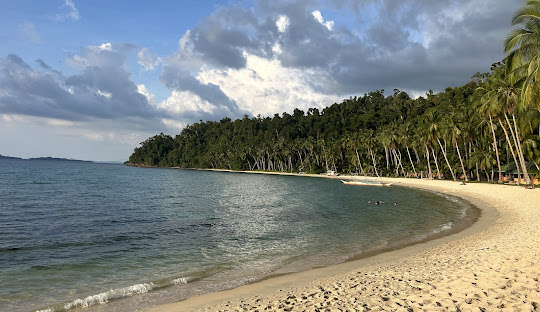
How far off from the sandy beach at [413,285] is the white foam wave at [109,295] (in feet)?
6.63

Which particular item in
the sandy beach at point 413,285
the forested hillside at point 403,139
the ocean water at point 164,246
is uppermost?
the forested hillside at point 403,139

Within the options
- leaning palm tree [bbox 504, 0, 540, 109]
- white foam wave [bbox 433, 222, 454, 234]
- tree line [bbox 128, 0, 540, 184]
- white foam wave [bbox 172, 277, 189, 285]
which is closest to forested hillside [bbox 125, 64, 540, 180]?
tree line [bbox 128, 0, 540, 184]

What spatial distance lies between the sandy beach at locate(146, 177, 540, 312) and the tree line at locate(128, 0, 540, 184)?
1615 centimetres

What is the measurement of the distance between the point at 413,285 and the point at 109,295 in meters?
9.73

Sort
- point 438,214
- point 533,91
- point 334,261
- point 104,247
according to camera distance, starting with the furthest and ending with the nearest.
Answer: point 438,214 → point 533,91 → point 104,247 → point 334,261

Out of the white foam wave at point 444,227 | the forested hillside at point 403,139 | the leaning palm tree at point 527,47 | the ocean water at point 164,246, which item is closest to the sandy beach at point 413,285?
the ocean water at point 164,246

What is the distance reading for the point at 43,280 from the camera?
11.8m

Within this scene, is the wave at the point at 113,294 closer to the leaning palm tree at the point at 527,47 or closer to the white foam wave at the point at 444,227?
the white foam wave at the point at 444,227

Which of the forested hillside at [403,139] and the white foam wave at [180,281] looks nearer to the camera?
the white foam wave at [180,281]

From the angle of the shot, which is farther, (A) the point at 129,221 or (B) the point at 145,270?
(A) the point at 129,221

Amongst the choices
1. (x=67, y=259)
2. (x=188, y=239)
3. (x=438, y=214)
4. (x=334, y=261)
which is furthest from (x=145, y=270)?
(x=438, y=214)

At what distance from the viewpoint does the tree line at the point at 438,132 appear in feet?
85.9

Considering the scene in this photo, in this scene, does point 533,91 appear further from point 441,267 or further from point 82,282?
point 82,282

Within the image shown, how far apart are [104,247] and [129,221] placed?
8874mm
